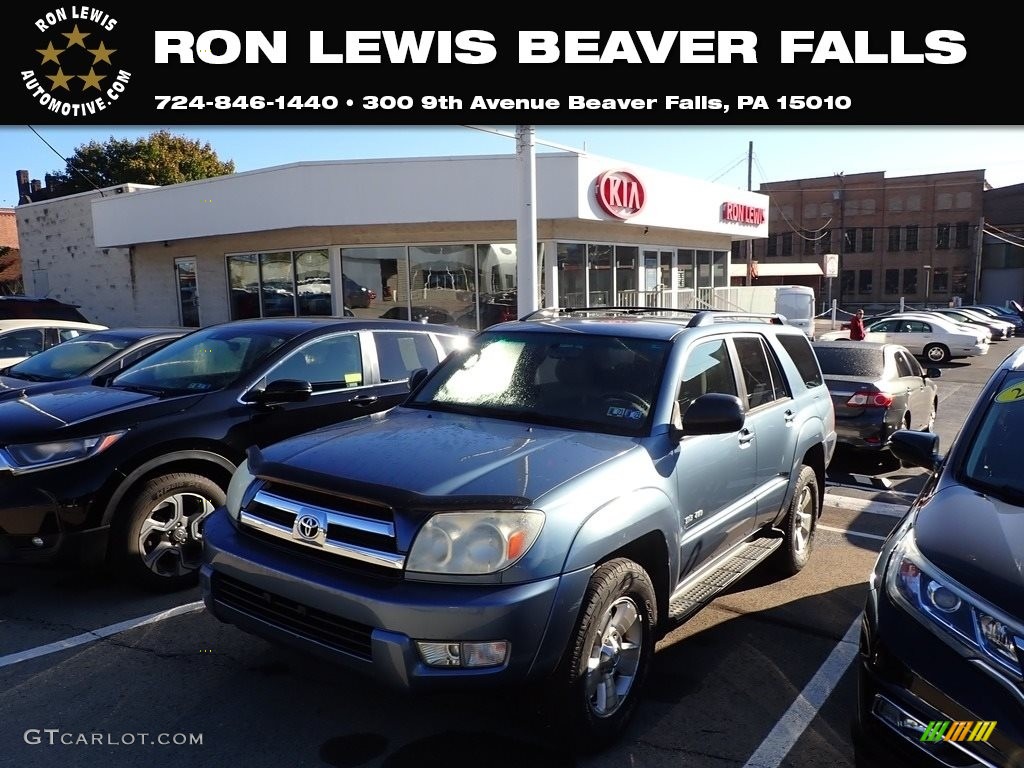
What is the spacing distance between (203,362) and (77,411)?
3.24 feet

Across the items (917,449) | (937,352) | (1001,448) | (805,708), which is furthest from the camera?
(937,352)

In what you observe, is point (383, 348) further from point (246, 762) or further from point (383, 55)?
point (383, 55)

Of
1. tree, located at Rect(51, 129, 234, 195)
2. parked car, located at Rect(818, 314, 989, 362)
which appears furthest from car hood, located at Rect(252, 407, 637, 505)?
tree, located at Rect(51, 129, 234, 195)

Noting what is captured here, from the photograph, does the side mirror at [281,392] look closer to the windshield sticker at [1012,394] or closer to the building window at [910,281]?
the windshield sticker at [1012,394]

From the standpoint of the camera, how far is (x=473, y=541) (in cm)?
273

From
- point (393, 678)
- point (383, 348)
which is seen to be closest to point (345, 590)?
point (393, 678)

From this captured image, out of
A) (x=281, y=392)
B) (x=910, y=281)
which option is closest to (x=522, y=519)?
(x=281, y=392)

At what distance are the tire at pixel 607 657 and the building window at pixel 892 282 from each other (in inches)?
2690

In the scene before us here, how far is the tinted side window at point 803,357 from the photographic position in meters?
5.29

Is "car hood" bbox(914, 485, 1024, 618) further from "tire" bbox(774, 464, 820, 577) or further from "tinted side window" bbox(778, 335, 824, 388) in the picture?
"tinted side window" bbox(778, 335, 824, 388)

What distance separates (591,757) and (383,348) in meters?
3.76

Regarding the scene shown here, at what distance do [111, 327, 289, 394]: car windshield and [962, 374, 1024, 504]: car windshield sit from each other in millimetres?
4305

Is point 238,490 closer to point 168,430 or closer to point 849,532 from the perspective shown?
point 168,430

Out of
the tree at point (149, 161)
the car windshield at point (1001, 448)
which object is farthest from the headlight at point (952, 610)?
the tree at point (149, 161)
